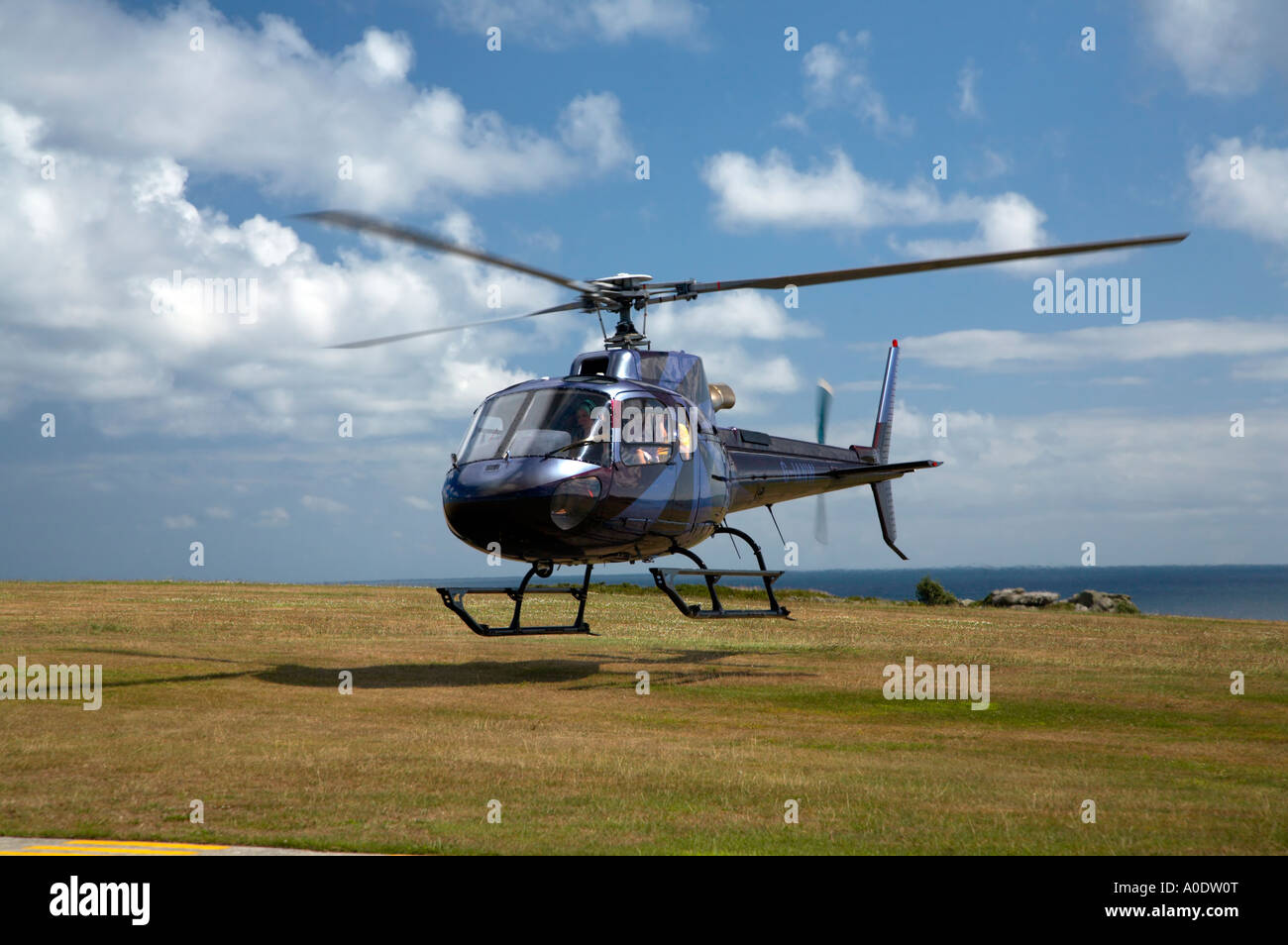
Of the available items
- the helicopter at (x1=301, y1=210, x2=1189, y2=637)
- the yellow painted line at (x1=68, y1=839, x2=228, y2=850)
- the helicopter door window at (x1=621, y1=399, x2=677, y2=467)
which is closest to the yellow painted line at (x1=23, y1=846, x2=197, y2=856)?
the yellow painted line at (x1=68, y1=839, x2=228, y2=850)

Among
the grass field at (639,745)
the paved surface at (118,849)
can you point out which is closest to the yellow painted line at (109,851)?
the paved surface at (118,849)

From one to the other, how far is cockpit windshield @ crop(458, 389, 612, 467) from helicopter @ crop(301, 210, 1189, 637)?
2 cm

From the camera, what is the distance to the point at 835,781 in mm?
10180

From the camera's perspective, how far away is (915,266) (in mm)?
14852

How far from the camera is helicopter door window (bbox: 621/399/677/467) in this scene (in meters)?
16.2

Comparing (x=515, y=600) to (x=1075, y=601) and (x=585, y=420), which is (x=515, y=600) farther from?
(x=1075, y=601)

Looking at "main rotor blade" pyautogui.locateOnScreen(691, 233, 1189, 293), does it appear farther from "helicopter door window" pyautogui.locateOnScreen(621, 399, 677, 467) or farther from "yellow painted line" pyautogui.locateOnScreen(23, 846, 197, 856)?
"yellow painted line" pyautogui.locateOnScreen(23, 846, 197, 856)

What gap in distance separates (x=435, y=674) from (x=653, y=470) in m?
5.19

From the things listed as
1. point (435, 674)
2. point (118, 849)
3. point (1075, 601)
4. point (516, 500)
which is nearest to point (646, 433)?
point (516, 500)

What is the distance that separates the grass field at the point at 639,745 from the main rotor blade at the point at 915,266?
583 centimetres

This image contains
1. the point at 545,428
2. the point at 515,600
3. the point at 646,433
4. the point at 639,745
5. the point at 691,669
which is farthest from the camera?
the point at 691,669

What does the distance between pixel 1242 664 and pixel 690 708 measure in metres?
11.7
